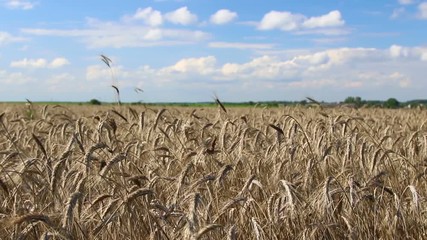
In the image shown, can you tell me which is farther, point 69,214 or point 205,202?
point 205,202

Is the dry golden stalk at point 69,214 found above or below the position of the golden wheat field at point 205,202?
above

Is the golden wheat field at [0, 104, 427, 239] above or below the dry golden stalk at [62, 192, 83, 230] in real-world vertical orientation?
below

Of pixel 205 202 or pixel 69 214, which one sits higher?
pixel 69 214

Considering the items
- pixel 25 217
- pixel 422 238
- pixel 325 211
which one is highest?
pixel 25 217

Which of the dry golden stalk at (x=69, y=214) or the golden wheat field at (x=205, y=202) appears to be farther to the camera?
the golden wheat field at (x=205, y=202)

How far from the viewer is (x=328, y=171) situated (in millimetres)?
4457

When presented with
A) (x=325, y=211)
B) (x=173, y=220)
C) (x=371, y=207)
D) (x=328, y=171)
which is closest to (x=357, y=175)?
(x=328, y=171)

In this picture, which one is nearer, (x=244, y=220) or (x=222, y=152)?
(x=244, y=220)

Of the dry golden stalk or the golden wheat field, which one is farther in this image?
the golden wheat field

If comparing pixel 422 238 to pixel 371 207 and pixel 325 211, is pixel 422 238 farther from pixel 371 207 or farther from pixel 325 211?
pixel 325 211

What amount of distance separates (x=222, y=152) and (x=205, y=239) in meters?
2.04

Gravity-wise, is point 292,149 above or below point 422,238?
above

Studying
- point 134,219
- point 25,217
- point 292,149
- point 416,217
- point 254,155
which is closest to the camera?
point 25,217

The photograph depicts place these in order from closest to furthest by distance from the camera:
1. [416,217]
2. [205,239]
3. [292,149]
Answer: [205,239]
[416,217]
[292,149]
